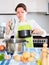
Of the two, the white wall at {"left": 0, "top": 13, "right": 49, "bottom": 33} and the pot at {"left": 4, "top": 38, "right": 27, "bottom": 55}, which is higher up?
the white wall at {"left": 0, "top": 13, "right": 49, "bottom": 33}

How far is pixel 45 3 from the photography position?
10.4 ft

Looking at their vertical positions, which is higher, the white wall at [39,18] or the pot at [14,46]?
the white wall at [39,18]

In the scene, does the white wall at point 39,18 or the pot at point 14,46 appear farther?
the white wall at point 39,18

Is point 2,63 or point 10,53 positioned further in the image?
point 10,53

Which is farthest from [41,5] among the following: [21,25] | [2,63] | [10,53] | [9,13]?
[2,63]

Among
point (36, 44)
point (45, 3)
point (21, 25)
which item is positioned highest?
point (45, 3)

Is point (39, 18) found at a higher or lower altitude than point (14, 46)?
higher

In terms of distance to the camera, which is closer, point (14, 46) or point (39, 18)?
point (14, 46)

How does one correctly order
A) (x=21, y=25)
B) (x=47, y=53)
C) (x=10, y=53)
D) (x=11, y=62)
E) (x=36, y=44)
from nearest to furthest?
(x=47, y=53) → (x=11, y=62) → (x=10, y=53) → (x=21, y=25) → (x=36, y=44)

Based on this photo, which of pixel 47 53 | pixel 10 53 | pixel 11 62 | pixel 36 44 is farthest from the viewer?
pixel 36 44

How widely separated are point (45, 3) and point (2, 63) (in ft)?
7.54

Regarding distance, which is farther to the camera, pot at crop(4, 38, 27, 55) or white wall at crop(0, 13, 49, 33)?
white wall at crop(0, 13, 49, 33)

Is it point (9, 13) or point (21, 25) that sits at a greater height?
point (9, 13)

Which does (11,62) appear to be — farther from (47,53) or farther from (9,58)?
(47,53)
